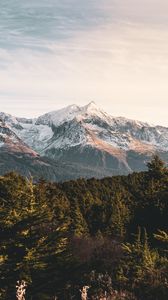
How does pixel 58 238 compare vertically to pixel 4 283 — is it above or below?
above

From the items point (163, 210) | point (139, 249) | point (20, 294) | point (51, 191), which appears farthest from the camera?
point (51, 191)

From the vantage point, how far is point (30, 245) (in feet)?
70.8

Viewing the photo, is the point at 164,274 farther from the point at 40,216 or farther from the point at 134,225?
the point at 134,225

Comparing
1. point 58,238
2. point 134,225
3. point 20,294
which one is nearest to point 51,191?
point 134,225

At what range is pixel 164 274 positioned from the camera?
13.7 metres

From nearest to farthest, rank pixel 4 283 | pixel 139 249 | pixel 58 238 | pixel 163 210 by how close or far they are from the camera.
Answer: pixel 139 249 → pixel 4 283 → pixel 58 238 → pixel 163 210

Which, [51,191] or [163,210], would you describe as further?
[51,191]

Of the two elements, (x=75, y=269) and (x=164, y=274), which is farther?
(x=75, y=269)

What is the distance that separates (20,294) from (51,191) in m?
81.5

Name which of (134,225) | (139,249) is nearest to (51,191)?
(134,225)

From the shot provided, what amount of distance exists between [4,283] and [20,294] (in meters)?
12.3

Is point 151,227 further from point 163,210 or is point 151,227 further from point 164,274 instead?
point 164,274

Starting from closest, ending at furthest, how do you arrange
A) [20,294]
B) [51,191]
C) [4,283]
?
[20,294] < [4,283] < [51,191]

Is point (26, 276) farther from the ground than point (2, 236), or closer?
closer
